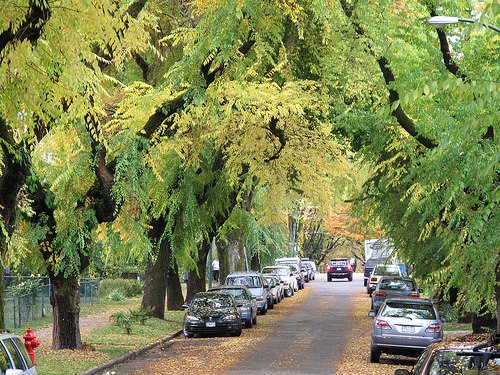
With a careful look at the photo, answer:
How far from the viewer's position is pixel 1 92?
11.8m

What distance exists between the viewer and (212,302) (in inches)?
1175

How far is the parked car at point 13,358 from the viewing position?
36.2ft

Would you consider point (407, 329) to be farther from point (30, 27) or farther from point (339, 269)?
point (339, 269)

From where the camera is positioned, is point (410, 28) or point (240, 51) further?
point (240, 51)

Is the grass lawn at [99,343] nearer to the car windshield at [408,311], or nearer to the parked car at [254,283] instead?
the parked car at [254,283]

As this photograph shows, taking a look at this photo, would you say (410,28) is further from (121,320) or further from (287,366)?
(121,320)

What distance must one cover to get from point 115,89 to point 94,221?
609cm

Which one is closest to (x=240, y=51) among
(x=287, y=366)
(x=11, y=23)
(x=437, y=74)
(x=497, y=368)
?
(x=437, y=74)

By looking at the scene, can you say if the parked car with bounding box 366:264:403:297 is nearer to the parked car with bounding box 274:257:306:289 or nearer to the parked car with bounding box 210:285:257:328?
the parked car with bounding box 274:257:306:289

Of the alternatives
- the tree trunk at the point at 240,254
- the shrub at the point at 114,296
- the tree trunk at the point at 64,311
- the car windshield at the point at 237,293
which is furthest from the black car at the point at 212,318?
the tree trunk at the point at 240,254

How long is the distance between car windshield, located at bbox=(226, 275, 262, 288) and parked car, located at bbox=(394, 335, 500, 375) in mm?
28537

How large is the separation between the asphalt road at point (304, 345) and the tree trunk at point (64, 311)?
436cm

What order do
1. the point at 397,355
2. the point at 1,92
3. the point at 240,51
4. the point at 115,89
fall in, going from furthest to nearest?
1. the point at 115,89
2. the point at 397,355
3. the point at 240,51
4. the point at 1,92

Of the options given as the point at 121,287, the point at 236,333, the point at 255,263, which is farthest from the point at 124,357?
the point at 255,263
